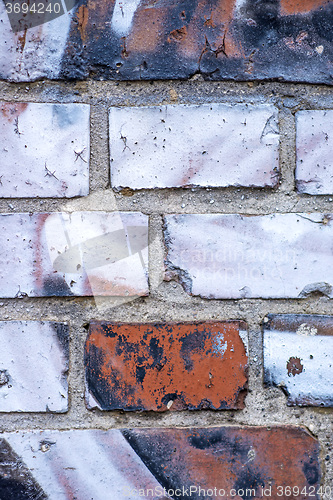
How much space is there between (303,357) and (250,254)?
0.47 feet

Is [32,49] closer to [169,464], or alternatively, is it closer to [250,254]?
[250,254]

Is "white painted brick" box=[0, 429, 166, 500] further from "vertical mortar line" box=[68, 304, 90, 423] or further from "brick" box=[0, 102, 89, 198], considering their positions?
"brick" box=[0, 102, 89, 198]

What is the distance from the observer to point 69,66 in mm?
452

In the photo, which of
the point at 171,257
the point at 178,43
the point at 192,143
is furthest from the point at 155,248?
the point at 178,43

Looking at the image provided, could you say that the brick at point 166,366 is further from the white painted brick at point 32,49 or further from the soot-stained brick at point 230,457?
the white painted brick at point 32,49

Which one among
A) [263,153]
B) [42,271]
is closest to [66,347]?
[42,271]

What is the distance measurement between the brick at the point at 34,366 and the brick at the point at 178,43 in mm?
314

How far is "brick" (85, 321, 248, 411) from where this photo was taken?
0.45 m

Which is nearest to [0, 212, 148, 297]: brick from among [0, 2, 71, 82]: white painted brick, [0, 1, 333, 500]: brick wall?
[0, 1, 333, 500]: brick wall

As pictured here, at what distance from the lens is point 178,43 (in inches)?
17.6

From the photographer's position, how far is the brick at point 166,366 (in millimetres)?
450

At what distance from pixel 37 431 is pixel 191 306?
0.25m

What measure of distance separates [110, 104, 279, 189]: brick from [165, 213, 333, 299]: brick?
0.06 meters

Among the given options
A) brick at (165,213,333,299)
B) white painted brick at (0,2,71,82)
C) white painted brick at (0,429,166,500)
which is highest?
white painted brick at (0,2,71,82)
